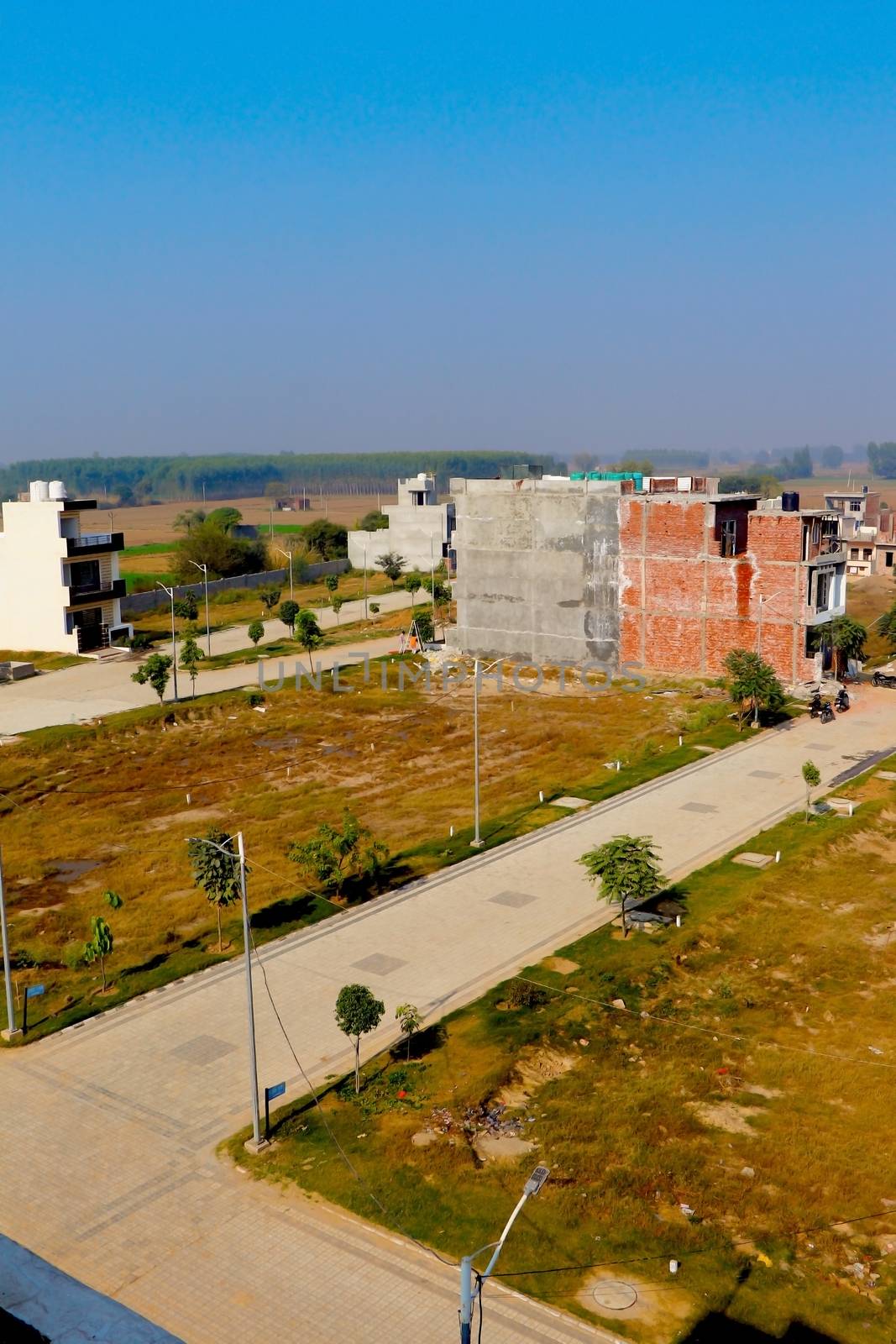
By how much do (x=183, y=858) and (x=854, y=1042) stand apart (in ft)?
77.5

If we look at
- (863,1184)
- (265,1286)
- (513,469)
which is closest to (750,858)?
(863,1184)

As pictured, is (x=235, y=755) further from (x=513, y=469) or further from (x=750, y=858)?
(x=513, y=469)

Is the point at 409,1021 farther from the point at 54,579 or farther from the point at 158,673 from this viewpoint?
the point at 54,579

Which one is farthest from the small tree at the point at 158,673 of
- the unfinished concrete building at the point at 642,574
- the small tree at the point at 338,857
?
the small tree at the point at 338,857

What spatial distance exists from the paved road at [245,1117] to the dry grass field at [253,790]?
7.13 ft

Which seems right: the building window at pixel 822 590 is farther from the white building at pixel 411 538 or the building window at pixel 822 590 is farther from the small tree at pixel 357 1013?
the white building at pixel 411 538

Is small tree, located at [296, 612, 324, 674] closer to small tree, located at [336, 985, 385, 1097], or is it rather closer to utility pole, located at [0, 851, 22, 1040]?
utility pole, located at [0, 851, 22, 1040]

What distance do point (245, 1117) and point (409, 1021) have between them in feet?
14.1

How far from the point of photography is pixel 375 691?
69.2m

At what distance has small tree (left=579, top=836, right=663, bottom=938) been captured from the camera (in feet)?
111

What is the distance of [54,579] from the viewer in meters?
81.3

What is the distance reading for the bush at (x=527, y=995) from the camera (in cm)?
2961

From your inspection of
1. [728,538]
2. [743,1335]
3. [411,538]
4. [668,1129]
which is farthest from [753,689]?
[411,538]

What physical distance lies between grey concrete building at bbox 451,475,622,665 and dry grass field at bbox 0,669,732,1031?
9.01 meters
